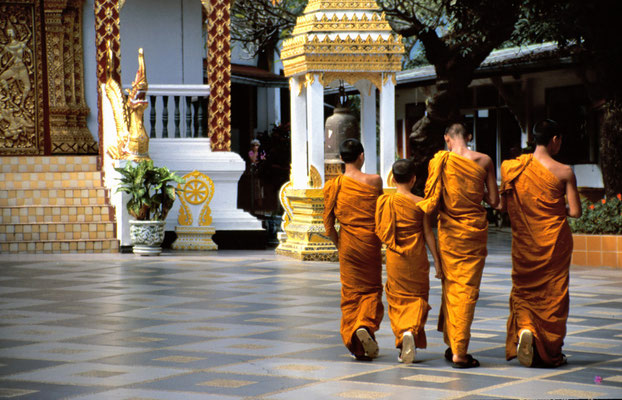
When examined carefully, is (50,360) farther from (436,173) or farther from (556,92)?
(556,92)

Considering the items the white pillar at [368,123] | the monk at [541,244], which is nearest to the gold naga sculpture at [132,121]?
the white pillar at [368,123]

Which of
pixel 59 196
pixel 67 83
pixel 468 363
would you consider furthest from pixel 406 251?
pixel 67 83

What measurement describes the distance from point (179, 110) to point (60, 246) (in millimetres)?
2982

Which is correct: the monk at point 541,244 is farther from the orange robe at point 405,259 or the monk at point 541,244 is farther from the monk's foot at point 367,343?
the monk's foot at point 367,343

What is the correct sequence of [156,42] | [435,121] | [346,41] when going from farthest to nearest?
[435,121], [156,42], [346,41]

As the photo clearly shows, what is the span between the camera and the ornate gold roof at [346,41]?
1322 cm

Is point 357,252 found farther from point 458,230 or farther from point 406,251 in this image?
point 458,230

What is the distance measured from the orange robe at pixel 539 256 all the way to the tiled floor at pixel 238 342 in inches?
11.3

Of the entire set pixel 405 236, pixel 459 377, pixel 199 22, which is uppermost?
pixel 199 22

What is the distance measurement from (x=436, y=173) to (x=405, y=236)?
45 cm

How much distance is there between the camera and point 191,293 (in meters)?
10.0

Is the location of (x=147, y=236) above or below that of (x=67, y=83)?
below

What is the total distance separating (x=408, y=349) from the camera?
6.57 meters

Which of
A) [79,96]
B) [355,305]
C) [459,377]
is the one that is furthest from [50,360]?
[79,96]
